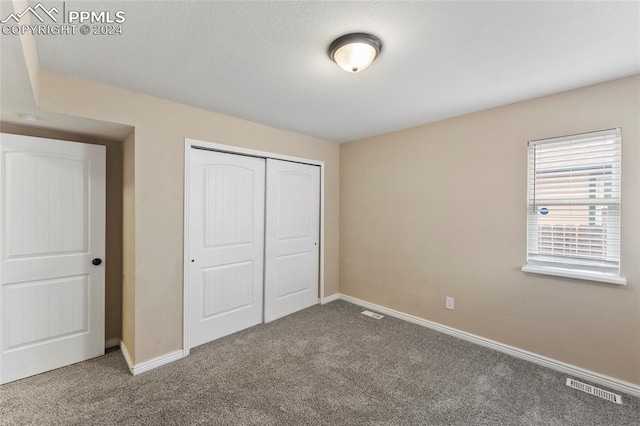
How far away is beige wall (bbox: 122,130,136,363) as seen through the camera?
236 cm

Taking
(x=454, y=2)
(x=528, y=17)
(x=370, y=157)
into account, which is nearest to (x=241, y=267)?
(x=370, y=157)

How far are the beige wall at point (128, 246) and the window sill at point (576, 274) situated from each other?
349 centimetres

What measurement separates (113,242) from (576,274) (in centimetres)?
421

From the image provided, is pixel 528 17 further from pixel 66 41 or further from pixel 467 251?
pixel 66 41

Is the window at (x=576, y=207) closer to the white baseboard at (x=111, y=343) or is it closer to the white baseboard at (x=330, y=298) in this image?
the white baseboard at (x=330, y=298)

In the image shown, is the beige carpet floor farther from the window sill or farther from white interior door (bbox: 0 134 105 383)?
the window sill

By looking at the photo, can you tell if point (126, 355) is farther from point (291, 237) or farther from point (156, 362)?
point (291, 237)

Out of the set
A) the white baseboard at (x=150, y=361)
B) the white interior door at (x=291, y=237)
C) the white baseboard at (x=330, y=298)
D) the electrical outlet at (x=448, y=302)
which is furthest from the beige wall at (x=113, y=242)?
the electrical outlet at (x=448, y=302)

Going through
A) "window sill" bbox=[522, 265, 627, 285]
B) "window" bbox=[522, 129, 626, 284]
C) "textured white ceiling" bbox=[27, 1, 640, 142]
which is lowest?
"window sill" bbox=[522, 265, 627, 285]

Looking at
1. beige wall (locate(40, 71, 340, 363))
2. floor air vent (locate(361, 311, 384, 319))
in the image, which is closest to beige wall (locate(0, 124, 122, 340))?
beige wall (locate(40, 71, 340, 363))

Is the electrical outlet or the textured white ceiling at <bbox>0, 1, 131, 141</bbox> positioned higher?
the textured white ceiling at <bbox>0, 1, 131, 141</bbox>

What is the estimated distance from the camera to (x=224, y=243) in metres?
2.99

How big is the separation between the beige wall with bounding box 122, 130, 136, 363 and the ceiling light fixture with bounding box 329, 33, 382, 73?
6.10 ft

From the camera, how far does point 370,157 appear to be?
12.5ft
